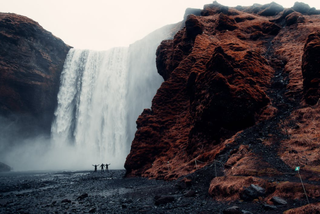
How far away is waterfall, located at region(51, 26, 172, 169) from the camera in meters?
50.0

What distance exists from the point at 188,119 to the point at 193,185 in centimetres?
1235

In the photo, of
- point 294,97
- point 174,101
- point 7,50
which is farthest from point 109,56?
point 294,97

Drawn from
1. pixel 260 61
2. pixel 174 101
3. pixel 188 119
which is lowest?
pixel 188 119

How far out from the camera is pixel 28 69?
167 ft

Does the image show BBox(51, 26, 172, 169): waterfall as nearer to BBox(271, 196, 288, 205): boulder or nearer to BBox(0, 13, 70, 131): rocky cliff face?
BBox(0, 13, 70, 131): rocky cliff face

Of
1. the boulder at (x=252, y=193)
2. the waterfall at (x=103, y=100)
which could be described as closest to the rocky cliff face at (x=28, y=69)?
the waterfall at (x=103, y=100)

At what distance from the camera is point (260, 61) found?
21.2 m

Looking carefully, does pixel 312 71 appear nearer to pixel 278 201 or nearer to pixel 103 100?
pixel 278 201

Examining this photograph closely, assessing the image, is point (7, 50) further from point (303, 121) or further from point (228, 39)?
point (303, 121)

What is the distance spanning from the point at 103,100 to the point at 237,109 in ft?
145

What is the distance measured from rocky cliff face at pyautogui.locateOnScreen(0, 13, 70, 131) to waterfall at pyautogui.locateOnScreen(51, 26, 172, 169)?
3332 mm

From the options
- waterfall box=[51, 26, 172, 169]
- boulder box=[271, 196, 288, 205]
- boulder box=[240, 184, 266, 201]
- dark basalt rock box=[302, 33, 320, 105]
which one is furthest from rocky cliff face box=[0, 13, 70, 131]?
boulder box=[271, 196, 288, 205]

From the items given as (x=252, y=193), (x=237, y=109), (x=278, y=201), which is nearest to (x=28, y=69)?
(x=237, y=109)

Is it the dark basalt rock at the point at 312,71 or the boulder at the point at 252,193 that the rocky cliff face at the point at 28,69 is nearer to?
the boulder at the point at 252,193
